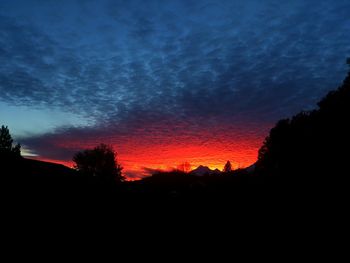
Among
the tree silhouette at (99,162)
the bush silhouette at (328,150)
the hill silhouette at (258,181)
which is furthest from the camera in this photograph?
the tree silhouette at (99,162)

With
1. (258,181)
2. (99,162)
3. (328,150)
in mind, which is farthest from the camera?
(99,162)

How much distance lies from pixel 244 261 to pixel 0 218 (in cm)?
895

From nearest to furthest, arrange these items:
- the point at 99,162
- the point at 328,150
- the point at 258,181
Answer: the point at 258,181
the point at 328,150
the point at 99,162

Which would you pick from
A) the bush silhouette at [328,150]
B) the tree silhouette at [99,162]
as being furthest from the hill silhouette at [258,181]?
the tree silhouette at [99,162]

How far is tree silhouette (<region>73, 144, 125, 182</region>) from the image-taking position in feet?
185

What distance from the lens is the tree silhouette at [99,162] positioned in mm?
56375

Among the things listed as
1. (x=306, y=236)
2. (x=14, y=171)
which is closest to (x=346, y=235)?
(x=306, y=236)

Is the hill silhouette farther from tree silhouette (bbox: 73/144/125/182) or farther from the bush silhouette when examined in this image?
tree silhouette (bbox: 73/144/125/182)

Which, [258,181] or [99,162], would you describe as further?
[99,162]

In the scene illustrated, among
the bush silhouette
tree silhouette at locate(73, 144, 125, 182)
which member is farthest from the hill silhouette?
tree silhouette at locate(73, 144, 125, 182)

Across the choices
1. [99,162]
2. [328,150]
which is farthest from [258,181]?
[99,162]

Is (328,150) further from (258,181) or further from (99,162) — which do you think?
(99,162)

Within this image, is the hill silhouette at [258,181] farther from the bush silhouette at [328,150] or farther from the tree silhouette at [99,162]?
the tree silhouette at [99,162]

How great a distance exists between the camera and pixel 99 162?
5784 cm
